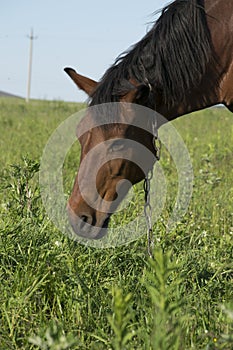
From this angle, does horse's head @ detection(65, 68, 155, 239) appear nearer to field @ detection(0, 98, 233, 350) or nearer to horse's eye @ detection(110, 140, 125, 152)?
horse's eye @ detection(110, 140, 125, 152)

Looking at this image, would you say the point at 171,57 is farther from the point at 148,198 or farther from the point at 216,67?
the point at 148,198

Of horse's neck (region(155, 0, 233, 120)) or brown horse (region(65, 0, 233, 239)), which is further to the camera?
horse's neck (region(155, 0, 233, 120))

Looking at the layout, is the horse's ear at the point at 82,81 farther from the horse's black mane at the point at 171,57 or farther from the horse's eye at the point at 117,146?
the horse's eye at the point at 117,146

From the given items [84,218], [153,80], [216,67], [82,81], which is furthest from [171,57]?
[84,218]

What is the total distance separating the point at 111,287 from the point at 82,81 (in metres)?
1.26

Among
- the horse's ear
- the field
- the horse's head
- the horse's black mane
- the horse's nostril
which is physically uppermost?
the horse's black mane

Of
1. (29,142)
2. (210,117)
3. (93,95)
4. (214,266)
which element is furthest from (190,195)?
(210,117)

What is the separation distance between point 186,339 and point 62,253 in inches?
39.6

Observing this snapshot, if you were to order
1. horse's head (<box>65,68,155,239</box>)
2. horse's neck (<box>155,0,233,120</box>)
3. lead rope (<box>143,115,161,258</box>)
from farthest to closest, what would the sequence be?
horse's neck (<box>155,0,233,120</box>) → lead rope (<box>143,115,161,258</box>) → horse's head (<box>65,68,155,239</box>)

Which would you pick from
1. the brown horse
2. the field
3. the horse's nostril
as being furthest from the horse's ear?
the horse's nostril

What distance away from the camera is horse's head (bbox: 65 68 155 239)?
9.83 ft

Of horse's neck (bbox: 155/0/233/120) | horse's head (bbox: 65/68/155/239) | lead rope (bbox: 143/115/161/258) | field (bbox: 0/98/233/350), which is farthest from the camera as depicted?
horse's neck (bbox: 155/0/233/120)

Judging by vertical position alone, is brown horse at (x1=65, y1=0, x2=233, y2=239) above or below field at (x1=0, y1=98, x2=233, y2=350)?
above

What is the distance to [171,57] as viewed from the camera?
3.11 m
